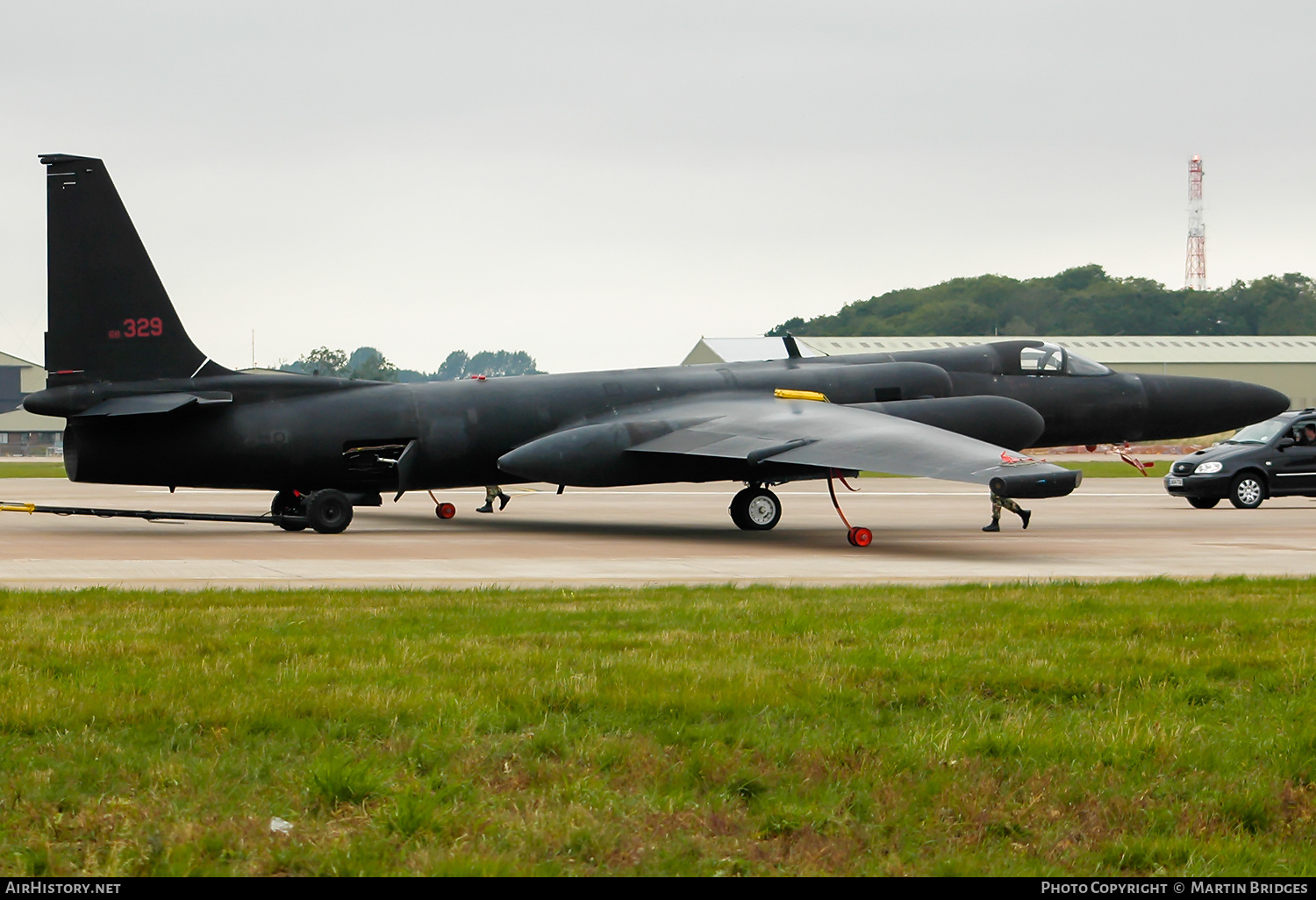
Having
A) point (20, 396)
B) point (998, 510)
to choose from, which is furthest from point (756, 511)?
point (20, 396)

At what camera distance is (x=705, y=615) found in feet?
35.9

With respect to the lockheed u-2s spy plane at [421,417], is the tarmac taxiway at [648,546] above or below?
below

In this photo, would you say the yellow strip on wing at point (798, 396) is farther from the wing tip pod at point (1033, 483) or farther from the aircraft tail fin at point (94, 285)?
the aircraft tail fin at point (94, 285)

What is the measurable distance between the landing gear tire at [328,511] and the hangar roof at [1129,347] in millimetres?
68529

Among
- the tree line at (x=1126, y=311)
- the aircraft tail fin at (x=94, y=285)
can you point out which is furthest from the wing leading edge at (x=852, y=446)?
the tree line at (x=1126, y=311)

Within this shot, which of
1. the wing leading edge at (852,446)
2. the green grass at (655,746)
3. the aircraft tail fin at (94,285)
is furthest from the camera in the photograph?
the aircraft tail fin at (94,285)

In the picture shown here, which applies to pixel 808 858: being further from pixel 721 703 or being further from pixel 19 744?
pixel 19 744

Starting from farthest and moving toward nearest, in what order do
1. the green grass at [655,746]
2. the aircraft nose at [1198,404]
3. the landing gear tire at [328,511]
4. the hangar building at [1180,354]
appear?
1. the hangar building at [1180,354]
2. the aircraft nose at [1198,404]
3. the landing gear tire at [328,511]
4. the green grass at [655,746]

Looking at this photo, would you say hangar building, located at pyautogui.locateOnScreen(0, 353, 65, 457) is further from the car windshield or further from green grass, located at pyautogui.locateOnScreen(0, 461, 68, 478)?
the car windshield

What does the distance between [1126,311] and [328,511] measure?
12968 cm

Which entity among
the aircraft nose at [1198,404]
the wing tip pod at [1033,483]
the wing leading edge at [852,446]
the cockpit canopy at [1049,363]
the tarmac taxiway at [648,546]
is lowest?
the tarmac taxiway at [648,546]

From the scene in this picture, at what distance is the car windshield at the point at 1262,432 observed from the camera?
28.5 metres

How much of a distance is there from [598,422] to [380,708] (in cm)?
1706

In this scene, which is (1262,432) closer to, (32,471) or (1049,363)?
(1049,363)
